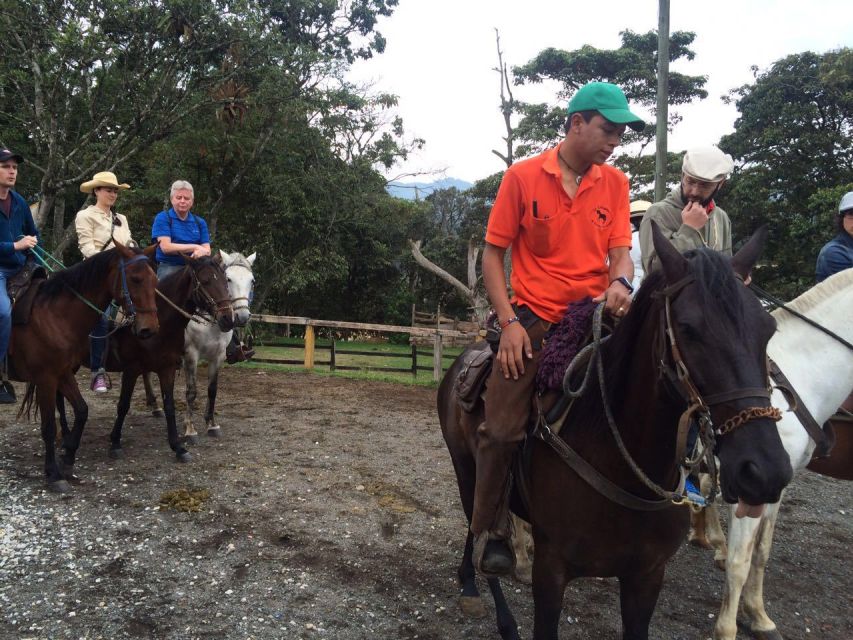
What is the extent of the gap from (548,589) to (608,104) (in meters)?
1.99

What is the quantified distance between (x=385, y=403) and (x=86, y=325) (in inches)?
219

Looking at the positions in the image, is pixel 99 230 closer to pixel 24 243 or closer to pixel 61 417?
pixel 24 243

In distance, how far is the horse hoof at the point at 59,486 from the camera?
5070 mm

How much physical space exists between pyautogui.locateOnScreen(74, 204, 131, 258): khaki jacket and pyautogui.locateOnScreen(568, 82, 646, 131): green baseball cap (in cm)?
584

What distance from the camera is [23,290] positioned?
548 cm

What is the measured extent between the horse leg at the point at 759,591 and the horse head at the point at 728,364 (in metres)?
2.20

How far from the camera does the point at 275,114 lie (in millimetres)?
18078

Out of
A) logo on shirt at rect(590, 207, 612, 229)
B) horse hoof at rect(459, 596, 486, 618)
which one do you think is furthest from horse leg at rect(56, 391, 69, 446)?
logo on shirt at rect(590, 207, 612, 229)

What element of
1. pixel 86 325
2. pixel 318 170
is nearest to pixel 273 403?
pixel 86 325

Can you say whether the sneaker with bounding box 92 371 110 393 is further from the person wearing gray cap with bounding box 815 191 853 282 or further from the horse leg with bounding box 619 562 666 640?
the person wearing gray cap with bounding box 815 191 853 282

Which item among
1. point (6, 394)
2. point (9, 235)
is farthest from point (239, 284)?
point (6, 394)

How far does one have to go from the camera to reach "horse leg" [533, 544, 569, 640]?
7.27 ft

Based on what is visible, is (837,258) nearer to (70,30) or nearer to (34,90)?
(70,30)

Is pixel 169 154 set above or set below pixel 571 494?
above
